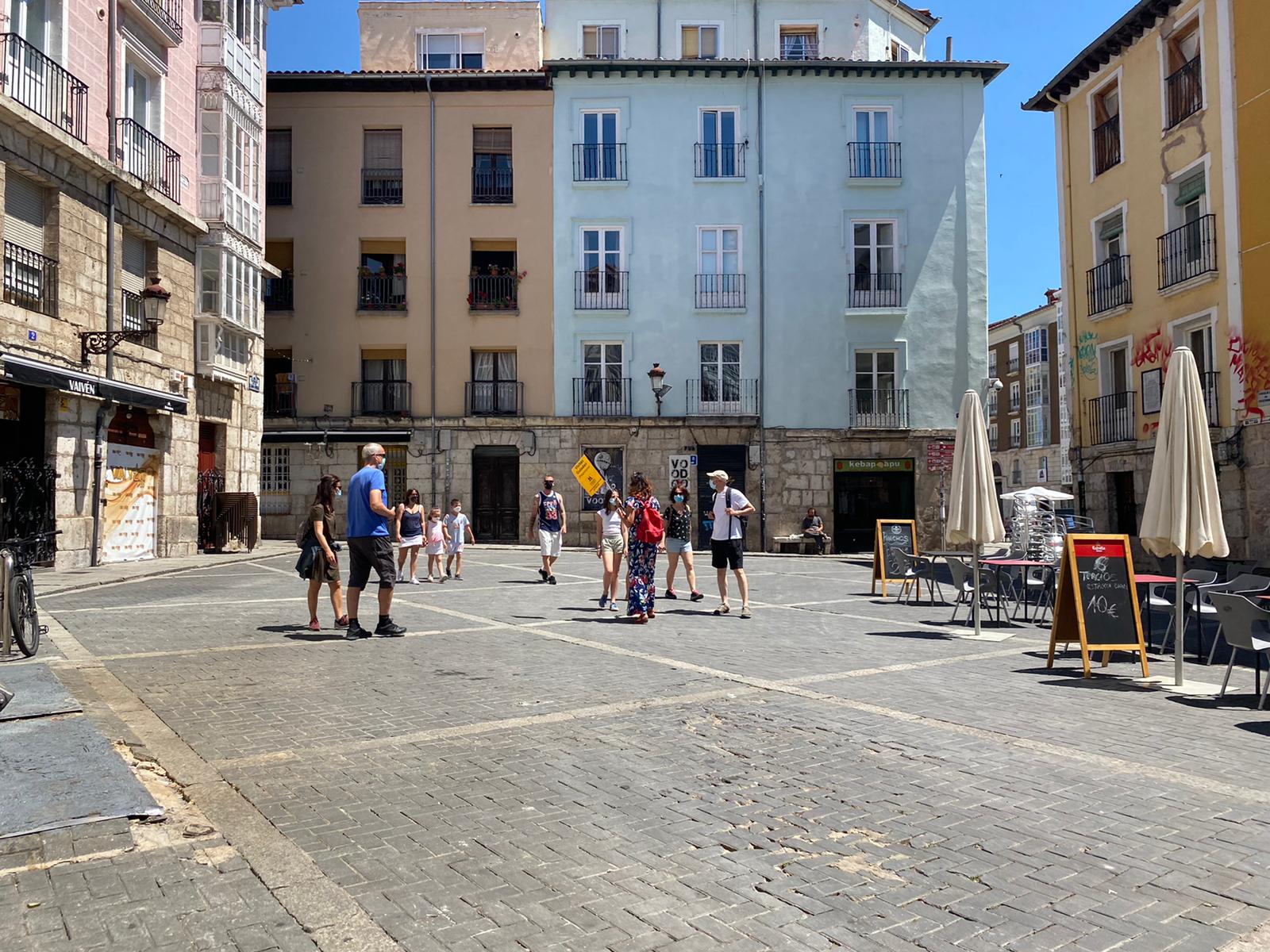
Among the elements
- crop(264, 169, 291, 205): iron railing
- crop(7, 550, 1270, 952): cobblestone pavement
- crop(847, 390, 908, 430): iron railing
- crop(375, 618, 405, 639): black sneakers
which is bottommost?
crop(7, 550, 1270, 952): cobblestone pavement

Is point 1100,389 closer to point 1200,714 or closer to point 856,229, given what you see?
point 856,229

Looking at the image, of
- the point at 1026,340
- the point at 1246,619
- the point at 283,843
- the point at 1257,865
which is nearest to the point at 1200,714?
the point at 1246,619

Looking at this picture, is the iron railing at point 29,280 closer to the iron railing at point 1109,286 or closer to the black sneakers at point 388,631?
the black sneakers at point 388,631

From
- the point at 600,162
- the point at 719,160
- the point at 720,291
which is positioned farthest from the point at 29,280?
the point at 719,160

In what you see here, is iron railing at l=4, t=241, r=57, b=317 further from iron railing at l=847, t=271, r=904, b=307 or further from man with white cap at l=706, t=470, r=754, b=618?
iron railing at l=847, t=271, r=904, b=307

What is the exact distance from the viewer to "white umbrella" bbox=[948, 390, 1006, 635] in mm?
10906

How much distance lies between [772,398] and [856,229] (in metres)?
6.02

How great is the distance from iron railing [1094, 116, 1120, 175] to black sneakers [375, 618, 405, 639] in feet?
72.9

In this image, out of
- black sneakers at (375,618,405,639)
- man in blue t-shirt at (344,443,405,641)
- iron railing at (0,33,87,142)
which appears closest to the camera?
man in blue t-shirt at (344,443,405,641)

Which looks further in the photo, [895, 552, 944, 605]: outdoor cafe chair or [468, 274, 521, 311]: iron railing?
[468, 274, 521, 311]: iron railing

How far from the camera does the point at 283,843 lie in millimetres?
4059

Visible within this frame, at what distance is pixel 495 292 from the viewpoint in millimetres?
31781

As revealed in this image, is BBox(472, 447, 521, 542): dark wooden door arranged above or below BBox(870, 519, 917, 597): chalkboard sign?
above

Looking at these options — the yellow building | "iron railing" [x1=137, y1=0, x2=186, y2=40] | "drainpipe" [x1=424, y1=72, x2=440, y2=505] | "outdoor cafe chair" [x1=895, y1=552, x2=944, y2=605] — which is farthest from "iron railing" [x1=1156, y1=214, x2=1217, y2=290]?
"iron railing" [x1=137, y1=0, x2=186, y2=40]
